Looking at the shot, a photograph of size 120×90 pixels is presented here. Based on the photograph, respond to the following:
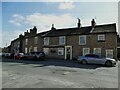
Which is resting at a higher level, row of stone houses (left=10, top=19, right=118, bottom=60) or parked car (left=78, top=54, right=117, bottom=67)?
row of stone houses (left=10, top=19, right=118, bottom=60)

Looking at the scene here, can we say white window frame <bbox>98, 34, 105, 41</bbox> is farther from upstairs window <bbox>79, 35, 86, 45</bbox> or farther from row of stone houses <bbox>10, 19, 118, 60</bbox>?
upstairs window <bbox>79, 35, 86, 45</bbox>

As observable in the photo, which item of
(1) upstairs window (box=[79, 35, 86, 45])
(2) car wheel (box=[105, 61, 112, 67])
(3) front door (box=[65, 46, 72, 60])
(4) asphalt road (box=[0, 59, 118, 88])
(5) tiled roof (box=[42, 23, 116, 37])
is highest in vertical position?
(5) tiled roof (box=[42, 23, 116, 37])

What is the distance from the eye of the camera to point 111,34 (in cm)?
2861

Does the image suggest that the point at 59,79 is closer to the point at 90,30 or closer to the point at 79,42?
the point at 79,42

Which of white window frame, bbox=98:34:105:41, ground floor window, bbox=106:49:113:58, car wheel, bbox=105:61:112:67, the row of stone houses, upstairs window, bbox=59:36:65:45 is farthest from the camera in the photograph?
upstairs window, bbox=59:36:65:45

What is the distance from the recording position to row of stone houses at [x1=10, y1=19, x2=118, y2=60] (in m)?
28.8

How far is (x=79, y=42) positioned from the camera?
32.2 meters

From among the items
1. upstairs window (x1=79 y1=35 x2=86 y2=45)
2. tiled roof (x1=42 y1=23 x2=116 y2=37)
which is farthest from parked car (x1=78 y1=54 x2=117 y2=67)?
tiled roof (x1=42 y1=23 x2=116 y2=37)

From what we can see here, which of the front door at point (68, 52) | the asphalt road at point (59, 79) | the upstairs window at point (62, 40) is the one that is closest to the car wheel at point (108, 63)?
the asphalt road at point (59, 79)

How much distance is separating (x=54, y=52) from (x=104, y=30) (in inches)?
459

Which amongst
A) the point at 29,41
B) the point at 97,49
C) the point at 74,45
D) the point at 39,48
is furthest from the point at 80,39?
the point at 29,41

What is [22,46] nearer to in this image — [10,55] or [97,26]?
[10,55]

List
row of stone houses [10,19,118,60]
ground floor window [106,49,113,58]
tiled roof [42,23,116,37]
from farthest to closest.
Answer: tiled roof [42,23,116,37], row of stone houses [10,19,118,60], ground floor window [106,49,113,58]

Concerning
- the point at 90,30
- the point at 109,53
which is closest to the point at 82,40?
the point at 90,30
